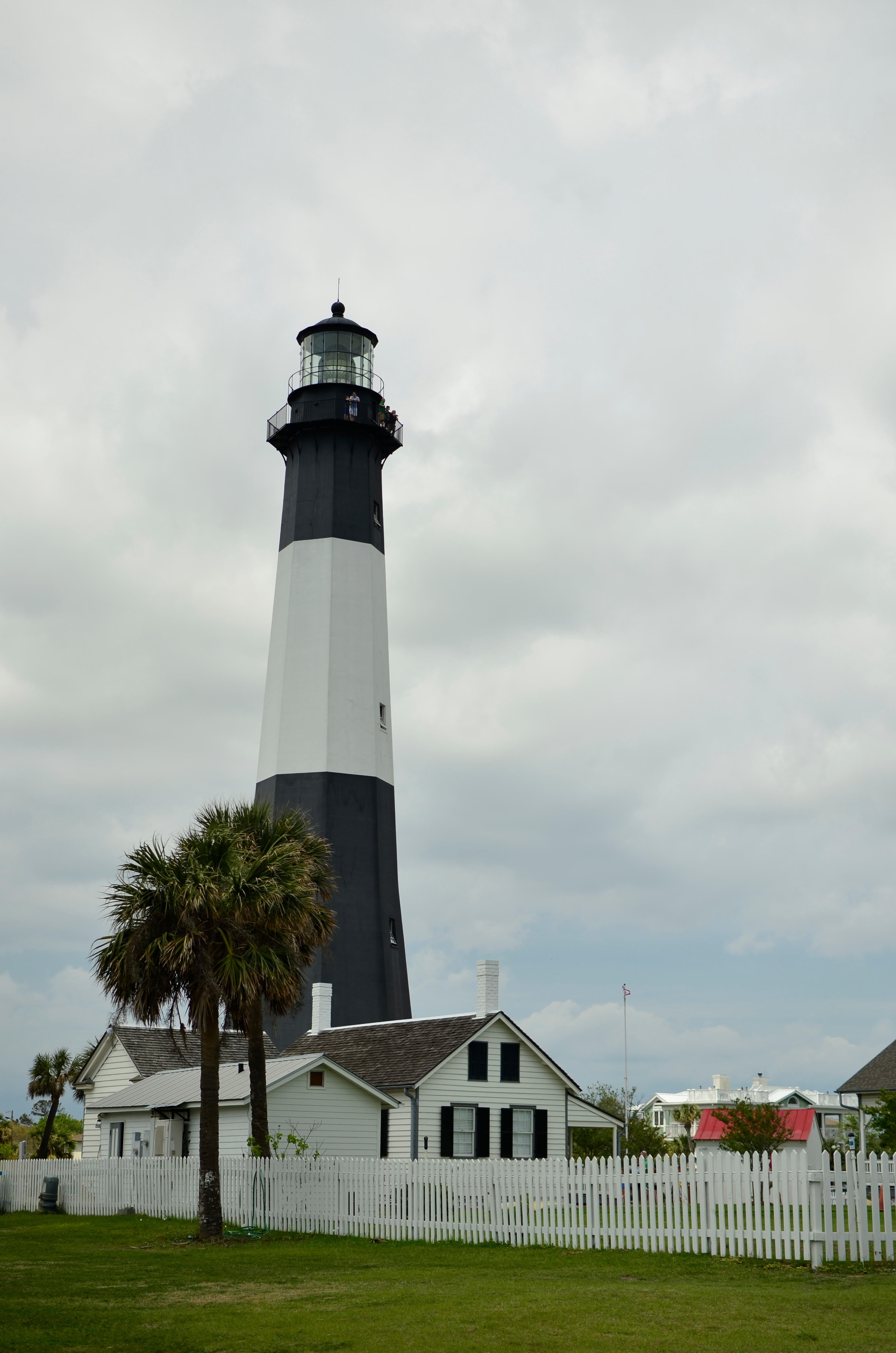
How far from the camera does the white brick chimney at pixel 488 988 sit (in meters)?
34.6

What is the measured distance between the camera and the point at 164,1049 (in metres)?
41.6

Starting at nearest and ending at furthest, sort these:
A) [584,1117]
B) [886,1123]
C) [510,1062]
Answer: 1. [510,1062]
2. [584,1117]
3. [886,1123]

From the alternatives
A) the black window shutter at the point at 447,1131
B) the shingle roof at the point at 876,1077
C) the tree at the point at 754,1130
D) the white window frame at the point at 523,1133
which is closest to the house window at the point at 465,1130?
the black window shutter at the point at 447,1131

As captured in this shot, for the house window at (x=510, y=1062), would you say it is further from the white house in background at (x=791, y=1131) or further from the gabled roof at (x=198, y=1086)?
the white house in background at (x=791, y=1131)

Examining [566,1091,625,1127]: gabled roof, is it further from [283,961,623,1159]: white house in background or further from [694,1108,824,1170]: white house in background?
[694,1108,824,1170]: white house in background

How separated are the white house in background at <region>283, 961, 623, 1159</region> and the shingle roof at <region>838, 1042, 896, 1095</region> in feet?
103

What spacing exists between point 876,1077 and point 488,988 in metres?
36.9

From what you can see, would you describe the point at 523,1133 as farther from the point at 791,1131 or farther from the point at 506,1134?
the point at 791,1131

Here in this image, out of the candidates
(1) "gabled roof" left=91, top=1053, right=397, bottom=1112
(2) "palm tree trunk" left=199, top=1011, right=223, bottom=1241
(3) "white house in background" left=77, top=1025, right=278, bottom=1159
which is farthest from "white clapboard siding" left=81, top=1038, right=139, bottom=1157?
(2) "palm tree trunk" left=199, top=1011, right=223, bottom=1241

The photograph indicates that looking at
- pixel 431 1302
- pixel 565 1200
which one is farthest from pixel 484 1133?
pixel 431 1302

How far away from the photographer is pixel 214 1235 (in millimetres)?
23562

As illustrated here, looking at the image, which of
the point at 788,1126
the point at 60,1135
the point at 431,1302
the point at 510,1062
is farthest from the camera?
the point at 60,1135

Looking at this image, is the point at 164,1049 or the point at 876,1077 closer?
the point at 164,1049

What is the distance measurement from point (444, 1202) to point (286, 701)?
21194 millimetres
